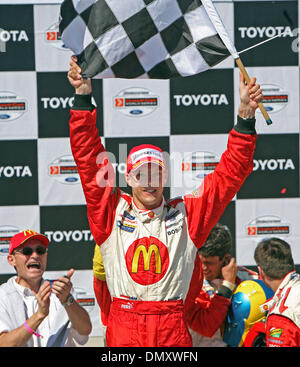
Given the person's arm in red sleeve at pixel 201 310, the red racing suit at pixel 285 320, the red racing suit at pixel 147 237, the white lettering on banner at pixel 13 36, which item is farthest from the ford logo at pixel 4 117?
the red racing suit at pixel 285 320

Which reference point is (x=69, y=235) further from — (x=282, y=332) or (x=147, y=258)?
(x=282, y=332)

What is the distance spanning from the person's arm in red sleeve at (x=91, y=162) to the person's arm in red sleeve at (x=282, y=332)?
803 millimetres

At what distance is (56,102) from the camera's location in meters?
3.80

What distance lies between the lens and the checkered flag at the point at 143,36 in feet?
8.03

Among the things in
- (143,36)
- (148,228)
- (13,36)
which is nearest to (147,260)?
(148,228)

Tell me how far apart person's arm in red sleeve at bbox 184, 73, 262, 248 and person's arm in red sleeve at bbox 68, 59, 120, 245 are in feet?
1.22

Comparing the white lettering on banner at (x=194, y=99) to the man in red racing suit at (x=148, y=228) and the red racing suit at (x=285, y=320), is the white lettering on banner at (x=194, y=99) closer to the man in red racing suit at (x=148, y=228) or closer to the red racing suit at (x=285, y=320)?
the man in red racing suit at (x=148, y=228)

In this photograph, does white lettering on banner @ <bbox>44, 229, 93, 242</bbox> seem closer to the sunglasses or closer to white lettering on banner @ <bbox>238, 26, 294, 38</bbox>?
the sunglasses

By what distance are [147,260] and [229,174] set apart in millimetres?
517

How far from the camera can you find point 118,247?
2346mm

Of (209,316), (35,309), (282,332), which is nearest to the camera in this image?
(282,332)

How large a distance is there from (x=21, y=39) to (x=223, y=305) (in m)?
2.37

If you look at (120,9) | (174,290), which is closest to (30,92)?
(120,9)

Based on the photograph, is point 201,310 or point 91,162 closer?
point 91,162
